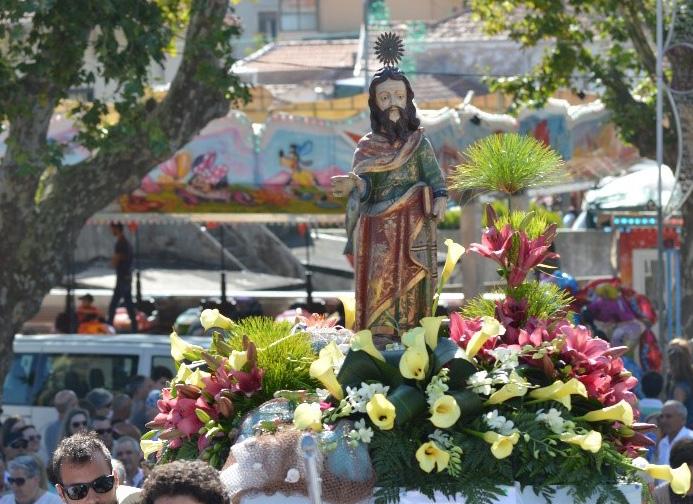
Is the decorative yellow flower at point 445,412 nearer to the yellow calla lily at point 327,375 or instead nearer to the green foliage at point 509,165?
the yellow calla lily at point 327,375

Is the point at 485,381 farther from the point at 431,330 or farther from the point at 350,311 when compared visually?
the point at 350,311

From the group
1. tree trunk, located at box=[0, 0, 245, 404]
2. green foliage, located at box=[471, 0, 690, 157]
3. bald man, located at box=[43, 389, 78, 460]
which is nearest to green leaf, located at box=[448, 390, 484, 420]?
bald man, located at box=[43, 389, 78, 460]

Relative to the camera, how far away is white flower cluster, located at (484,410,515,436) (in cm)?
532

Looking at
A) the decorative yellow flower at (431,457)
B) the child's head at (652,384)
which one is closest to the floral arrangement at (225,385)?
the decorative yellow flower at (431,457)

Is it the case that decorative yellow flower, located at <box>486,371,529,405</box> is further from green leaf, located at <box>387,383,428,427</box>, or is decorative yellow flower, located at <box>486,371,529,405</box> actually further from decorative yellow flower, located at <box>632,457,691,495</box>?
decorative yellow flower, located at <box>632,457,691,495</box>

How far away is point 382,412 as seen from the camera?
207 inches

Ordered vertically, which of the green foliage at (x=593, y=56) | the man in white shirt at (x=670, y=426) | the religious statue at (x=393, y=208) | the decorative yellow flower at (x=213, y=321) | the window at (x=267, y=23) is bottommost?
the man in white shirt at (x=670, y=426)

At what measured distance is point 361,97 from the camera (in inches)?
1000

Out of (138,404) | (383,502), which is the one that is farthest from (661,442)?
(383,502)

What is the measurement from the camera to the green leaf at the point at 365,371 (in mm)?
5492

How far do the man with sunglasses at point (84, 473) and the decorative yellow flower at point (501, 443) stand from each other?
3.78 ft

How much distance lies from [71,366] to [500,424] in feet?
32.4

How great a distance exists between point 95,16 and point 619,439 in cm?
828

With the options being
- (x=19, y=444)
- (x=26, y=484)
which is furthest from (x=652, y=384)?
(x=26, y=484)
